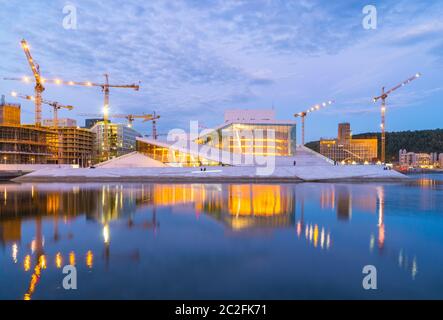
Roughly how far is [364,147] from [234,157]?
438 feet

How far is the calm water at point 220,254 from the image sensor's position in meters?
7.00

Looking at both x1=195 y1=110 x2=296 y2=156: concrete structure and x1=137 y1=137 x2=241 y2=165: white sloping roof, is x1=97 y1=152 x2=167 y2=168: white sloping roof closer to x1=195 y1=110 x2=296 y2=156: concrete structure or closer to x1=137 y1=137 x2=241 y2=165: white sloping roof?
x1=137 y1=137 x2=241 y2=165: white sloping roof

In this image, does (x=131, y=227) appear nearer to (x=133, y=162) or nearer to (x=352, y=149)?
(x=133, y=162)

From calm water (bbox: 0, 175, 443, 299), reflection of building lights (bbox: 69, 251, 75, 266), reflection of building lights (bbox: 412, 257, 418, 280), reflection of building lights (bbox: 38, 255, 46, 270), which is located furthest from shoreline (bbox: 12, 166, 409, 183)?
reflection of building lights (bbox: 38, 255, 46, 270)

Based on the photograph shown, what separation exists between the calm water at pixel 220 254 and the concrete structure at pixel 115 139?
13245 centimetres

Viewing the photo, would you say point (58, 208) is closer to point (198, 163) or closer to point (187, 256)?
point (187, 256)

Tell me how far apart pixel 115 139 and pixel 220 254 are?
527 feet

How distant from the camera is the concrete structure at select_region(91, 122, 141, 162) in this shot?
498 feet

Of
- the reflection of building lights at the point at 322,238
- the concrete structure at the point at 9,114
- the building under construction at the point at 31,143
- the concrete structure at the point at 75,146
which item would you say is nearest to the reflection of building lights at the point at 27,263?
the reflection of building lights at the point at 322,238

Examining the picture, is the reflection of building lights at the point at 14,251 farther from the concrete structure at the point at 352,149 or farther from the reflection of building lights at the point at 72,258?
the concrete structure at the point at 352,149

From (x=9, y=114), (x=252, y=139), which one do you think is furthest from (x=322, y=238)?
(x=9, y=114)

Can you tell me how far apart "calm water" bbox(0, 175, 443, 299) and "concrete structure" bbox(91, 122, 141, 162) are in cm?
13245

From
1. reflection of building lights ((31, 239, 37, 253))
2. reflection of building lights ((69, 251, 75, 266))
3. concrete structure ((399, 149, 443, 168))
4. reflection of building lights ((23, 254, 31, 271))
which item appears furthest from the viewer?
concrete structure ((399, 149, 443, 168))
